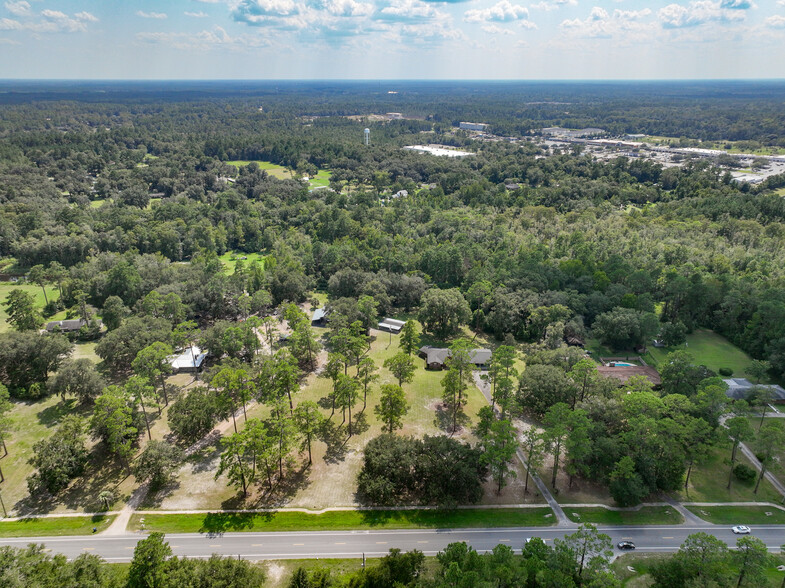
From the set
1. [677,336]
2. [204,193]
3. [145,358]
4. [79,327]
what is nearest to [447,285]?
[677,336]

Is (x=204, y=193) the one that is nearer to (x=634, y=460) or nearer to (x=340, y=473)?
(x=340, y=473)

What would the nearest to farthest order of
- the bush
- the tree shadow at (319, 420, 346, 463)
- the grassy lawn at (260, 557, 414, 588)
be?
the grassy lawn at (260, 557, 414, 588) → the bush → the tree shadow at (319, 420, 346, 463)

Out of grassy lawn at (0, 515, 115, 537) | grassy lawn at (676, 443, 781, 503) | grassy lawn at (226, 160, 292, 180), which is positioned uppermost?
grassy lawn at (226, 160, 292, 180)

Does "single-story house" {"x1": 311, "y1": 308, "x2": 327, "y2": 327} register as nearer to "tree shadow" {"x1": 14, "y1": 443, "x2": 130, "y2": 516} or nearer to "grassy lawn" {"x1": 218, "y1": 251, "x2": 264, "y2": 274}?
"grassy lawn" {"x1": 218, "y1": 251, "x2": 264, "y2": 274}

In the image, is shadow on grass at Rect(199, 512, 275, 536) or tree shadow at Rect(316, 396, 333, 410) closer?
shadow on grass at Rect(199, 512, 275, 536)

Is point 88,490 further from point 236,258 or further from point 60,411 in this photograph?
point 236,258

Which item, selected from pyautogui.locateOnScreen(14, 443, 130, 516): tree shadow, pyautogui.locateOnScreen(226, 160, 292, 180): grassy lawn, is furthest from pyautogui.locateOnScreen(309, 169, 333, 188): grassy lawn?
pyautogui.locateOnScreen(14, 443, 130, 516): tree shadow
